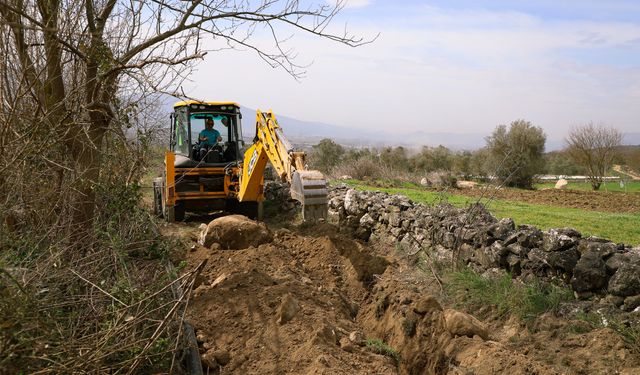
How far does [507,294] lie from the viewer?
607 cm

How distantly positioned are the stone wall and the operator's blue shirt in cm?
387

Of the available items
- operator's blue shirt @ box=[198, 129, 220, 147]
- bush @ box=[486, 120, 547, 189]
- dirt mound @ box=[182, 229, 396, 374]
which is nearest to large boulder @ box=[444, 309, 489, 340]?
dirt mound @ box=[182, 229, 396, 374]

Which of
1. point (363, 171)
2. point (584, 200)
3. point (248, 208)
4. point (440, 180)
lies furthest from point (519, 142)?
point (248, 208)

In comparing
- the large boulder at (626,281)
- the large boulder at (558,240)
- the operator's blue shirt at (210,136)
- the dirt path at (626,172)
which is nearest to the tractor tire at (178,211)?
the operator's blue shirt at (210,136)

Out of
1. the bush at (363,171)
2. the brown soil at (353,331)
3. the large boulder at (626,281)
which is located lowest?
the brown soil at (353,331)

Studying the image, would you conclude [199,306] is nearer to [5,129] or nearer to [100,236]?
[100,236]

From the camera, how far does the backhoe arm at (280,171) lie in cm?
749

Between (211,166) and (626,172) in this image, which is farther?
(626,172)

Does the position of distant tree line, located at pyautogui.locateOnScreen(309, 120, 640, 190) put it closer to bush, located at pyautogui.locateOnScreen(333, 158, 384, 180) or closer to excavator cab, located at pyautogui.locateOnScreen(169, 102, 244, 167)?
bush, located at pyautogui.locateOnScreen(333, 158, 384, 180)

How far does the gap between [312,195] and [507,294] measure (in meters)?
2.76

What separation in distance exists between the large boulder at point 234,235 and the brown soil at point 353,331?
1155mm

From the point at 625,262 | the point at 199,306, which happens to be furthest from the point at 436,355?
the point at 199,306

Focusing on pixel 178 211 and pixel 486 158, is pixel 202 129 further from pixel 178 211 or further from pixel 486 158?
pixel 486 158

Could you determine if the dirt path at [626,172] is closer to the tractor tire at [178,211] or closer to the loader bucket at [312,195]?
the tractor tire at [178,211]
